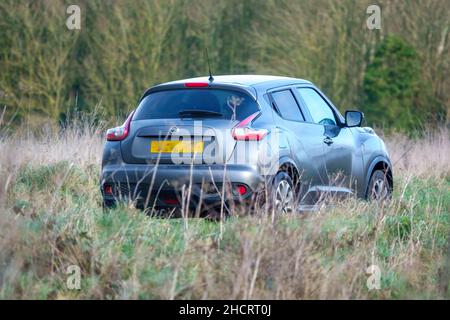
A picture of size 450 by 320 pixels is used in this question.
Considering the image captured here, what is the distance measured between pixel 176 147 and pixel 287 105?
139 centimetres

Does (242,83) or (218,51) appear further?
(218,51)

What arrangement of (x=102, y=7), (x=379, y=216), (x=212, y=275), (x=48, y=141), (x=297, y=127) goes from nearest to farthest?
(x=212, y=275) < (x=379, y=216) < (x=297, y=127) < (x=48, y=141) < (x=102, y=7)

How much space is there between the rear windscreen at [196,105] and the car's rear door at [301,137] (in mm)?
383

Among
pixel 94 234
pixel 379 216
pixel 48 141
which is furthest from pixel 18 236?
pixel 48 141

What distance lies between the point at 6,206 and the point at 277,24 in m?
25.6

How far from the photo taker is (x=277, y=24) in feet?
106

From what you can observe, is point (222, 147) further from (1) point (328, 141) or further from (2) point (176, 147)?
(1) point (328, 141)

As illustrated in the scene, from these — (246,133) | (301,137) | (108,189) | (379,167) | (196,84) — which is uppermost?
(196,84)

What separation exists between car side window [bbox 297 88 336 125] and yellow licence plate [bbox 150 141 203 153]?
5.82ft

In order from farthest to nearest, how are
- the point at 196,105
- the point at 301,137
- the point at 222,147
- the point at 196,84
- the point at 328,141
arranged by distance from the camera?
1. the point at 328,141
2. the point at 301,137
3. the point at 196,84
4. the point at 196,105
5. the point at 222,147

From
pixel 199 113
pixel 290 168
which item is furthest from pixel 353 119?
pixel 199 113

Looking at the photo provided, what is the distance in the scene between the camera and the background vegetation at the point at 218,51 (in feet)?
95.7

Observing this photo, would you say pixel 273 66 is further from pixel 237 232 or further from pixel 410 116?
pixel 237 232

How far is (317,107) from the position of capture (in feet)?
33.2
